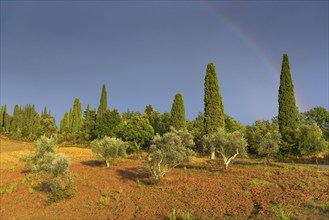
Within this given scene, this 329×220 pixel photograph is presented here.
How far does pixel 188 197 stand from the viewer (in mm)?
18172

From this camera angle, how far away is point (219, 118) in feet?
131

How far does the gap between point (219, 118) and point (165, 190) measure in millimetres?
21360

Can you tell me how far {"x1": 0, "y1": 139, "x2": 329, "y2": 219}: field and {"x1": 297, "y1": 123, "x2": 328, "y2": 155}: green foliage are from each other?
905 centimetres

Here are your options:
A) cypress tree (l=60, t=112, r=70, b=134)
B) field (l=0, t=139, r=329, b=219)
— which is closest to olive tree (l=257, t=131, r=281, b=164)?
field (l=0, t=139, r=329, b=219)

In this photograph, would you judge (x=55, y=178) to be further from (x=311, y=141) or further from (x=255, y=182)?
(x=311, y=141)

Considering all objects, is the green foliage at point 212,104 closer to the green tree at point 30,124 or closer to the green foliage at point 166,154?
the green foliage at point 166,154

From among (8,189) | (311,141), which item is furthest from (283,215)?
(311,141)

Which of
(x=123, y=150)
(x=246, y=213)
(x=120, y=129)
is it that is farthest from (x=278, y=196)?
(x=120, y=129)

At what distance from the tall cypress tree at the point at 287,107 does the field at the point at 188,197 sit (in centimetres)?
1583

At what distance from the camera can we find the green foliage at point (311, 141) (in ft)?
103

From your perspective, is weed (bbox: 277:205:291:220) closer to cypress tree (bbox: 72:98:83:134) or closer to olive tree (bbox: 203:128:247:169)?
olive tree (bbox: 203:128:247:169)

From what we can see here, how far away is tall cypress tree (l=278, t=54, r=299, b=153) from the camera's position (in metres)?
38.8

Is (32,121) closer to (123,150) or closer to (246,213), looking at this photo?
(123,150)

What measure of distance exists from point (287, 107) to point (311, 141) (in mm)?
8299
